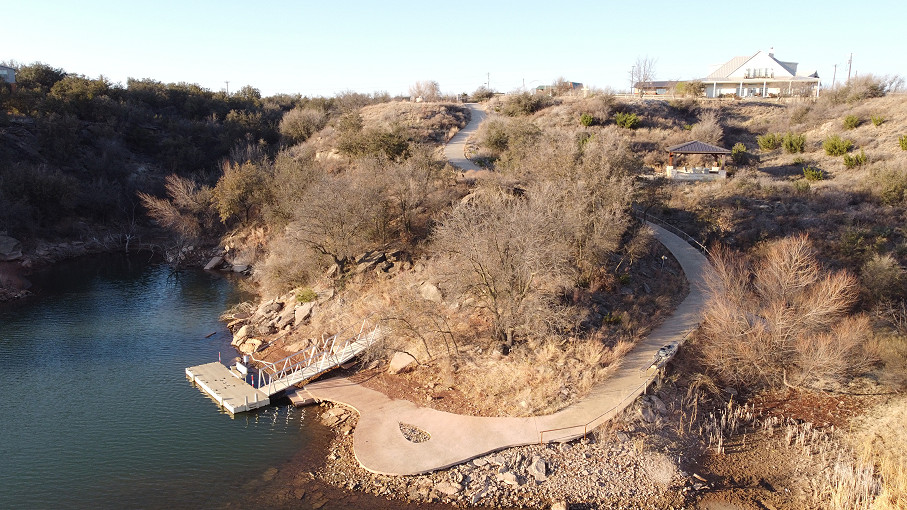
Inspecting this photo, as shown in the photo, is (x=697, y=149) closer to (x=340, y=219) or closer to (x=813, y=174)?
(x=813, y=174)

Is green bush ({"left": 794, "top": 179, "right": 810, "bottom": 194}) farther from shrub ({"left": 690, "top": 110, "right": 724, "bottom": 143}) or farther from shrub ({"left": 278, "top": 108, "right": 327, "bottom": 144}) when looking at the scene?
shrub ({"left": 278, "top": 108, "right": 327, "bottom": 144})

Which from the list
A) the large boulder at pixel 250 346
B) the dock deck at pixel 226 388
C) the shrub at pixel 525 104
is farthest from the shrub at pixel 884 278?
the shrub at pixel 525 104

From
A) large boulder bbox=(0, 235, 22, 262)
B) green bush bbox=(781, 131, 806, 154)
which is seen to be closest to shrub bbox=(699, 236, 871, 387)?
green bush bbox=(781, 131, 806, 154)

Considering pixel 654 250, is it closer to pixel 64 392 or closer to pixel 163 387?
pixel 163 387

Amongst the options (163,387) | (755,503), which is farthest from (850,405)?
(163,387)

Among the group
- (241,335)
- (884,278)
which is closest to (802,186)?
(884,278)
